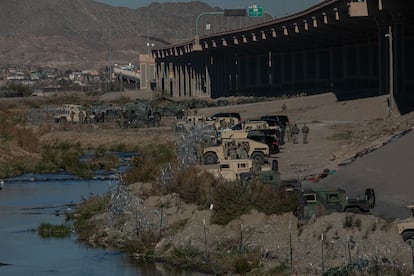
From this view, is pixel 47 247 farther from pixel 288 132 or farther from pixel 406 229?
pixel 288 132

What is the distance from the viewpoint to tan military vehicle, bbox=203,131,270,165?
173 feet

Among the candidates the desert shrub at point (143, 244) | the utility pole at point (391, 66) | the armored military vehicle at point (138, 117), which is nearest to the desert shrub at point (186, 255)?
the desert shrub at point (143, 244)

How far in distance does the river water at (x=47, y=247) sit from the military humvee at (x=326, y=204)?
365 centimetres

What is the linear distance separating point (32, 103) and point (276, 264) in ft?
359

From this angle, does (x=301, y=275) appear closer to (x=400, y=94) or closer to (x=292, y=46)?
(x=400, y=94)

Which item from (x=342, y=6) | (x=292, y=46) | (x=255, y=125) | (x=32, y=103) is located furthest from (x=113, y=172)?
(x=32, y=103)

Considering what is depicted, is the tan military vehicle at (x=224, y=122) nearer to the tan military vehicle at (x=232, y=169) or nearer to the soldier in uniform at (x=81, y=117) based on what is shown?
the soldier in uniform at (x=81, y=117)

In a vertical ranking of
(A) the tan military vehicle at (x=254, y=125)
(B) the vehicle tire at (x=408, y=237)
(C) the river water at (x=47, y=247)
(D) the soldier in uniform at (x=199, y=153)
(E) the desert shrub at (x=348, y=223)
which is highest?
(A) the tan military vehicle at (x=254, y=125)

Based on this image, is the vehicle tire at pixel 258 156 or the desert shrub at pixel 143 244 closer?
the desert shrub at pixel 143 244

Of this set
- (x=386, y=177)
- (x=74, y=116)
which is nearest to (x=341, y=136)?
(x=386, y=177)

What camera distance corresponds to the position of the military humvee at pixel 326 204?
32.4m

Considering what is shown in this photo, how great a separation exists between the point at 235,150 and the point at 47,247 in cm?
1668

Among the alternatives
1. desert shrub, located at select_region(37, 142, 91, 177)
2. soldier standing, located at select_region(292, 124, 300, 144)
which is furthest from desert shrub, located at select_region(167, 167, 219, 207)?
soldier standing, located at select_region(292, 124, 300, 144)

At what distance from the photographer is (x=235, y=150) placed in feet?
176
